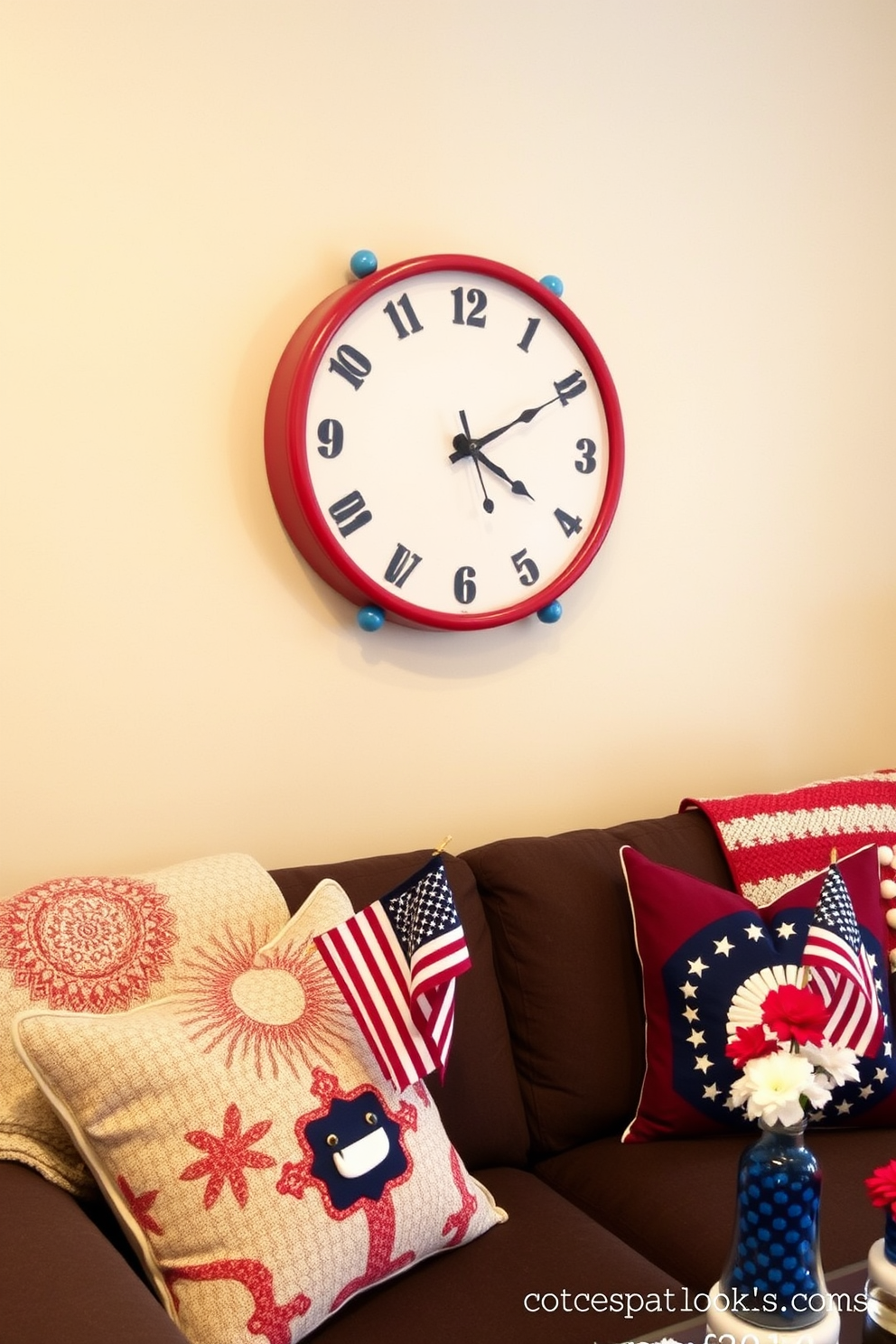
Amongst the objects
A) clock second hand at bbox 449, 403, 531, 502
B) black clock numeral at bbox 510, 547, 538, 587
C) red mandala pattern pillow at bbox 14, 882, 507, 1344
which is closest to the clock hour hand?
clock second hand at bbox 449, 403, 531, 502

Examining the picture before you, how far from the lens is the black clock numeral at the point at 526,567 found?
1993mm

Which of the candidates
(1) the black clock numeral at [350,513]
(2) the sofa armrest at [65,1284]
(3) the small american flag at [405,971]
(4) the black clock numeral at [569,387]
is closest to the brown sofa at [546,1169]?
(2) the sofa armrest at [65,1284]

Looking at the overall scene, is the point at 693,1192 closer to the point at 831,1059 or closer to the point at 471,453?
the point at 831,1059

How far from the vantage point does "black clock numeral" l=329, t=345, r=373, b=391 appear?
1814 millimetres

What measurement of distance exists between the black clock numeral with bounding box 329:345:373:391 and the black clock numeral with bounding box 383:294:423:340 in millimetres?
78

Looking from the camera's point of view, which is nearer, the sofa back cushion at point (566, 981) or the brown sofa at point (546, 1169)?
the brown sofa at point (546, 1169)

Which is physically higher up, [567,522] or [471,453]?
[471,453]

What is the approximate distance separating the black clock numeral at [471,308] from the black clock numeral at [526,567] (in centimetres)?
38

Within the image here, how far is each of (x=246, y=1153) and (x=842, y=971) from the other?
0.77m

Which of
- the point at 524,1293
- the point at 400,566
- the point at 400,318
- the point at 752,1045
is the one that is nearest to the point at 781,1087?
the point at 752,1045

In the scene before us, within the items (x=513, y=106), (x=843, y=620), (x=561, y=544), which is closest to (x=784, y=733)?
(x=843, y=620)

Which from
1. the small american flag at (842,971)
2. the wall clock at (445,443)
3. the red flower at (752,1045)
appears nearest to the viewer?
the red flower at (752,1045)

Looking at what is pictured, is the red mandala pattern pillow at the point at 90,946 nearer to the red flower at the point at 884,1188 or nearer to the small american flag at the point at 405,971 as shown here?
the small american flag at the point at 405,971

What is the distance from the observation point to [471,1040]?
1.62 meters
